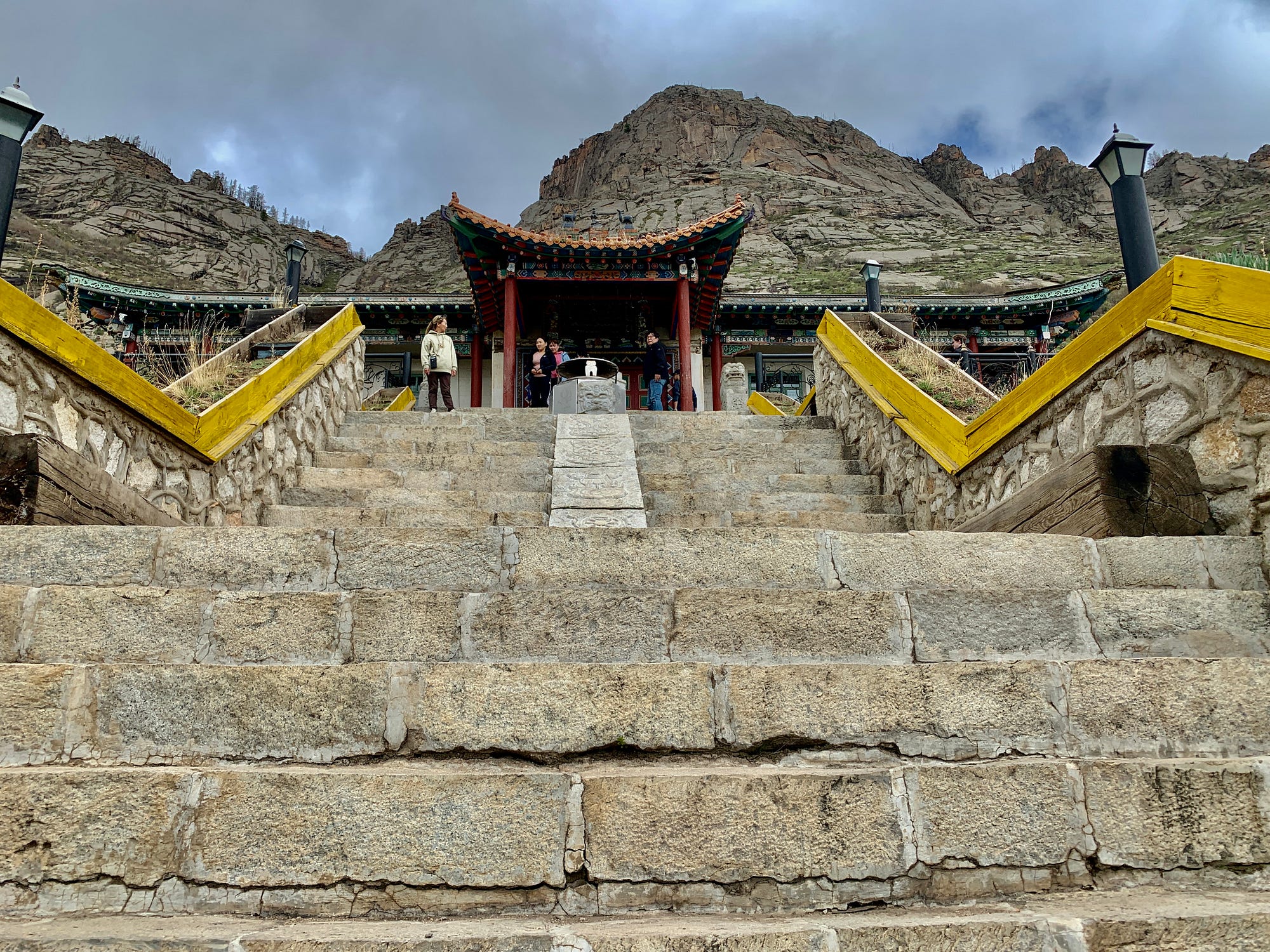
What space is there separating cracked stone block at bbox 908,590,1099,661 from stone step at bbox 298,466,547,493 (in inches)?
130

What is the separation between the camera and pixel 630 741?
2.11 meters

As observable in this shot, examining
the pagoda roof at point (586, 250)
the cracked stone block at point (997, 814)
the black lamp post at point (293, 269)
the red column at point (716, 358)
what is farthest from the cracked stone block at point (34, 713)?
the red column at point (716, 358)

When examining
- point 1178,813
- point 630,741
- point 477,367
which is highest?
point 477,367

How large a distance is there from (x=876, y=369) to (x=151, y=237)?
47.2 m

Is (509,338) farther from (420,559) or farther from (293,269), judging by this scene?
(420,559)

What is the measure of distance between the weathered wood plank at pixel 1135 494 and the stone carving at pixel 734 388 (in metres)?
10.8

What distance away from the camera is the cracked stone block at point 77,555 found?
2.63 metres

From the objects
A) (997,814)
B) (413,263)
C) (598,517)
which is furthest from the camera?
(413,263)

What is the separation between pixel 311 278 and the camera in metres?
47.3

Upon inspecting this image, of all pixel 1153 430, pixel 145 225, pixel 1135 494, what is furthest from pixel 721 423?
pixel 145 225

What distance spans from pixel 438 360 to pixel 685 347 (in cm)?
714

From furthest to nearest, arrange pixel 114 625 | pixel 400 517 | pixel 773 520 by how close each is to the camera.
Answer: pixel 773 520, pixel 400 517, pixel 114 625

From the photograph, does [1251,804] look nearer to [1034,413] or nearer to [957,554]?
[957,554]

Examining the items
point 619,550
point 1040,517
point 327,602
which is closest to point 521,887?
point 327,602
